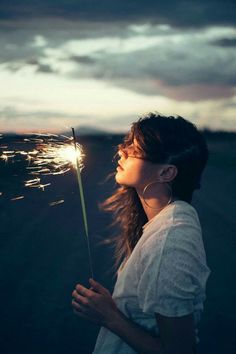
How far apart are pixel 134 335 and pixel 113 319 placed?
12 centimetres

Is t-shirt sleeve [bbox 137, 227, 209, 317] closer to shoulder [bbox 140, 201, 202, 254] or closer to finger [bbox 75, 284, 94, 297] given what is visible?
shoulder [bbox 140, 201, 202, 254]

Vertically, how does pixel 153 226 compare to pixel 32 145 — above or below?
above

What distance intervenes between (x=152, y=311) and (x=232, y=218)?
1034 centimetres

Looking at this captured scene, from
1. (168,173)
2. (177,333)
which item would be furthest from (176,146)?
(177,333)

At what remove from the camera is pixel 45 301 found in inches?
275

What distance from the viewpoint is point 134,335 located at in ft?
7.84

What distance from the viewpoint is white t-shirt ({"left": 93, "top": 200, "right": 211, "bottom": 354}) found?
2.17 meters

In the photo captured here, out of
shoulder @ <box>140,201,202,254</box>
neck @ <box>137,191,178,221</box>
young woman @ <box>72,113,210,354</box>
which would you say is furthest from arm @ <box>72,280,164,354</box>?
neck @ <box>137,191,178,221</box>

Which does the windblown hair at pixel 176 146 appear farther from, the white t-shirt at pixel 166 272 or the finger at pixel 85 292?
the finger at pixel 85 292

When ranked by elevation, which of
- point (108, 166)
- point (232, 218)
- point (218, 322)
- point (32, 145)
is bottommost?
point (108, 166)

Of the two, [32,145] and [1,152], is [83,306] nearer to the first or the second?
[1,152]

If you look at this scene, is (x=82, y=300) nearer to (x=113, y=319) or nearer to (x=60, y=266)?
(x=113, y=319)

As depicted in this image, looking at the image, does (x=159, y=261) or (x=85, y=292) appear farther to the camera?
A: (x=85, y=292)

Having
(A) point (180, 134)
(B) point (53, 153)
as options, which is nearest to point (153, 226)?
(A) point (180, 134)
